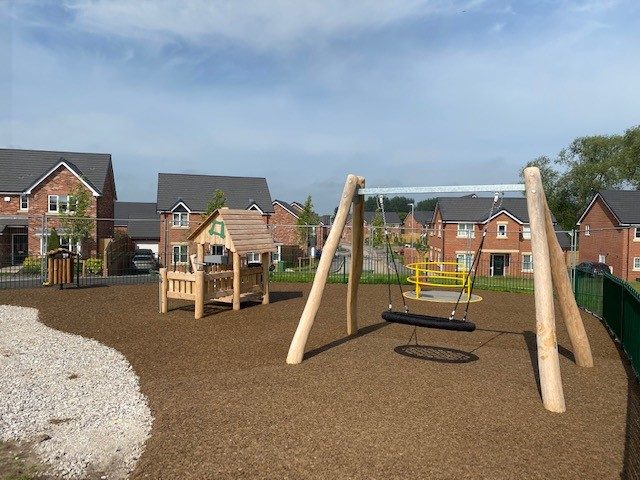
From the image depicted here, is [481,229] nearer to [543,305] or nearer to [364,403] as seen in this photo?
[543,305]

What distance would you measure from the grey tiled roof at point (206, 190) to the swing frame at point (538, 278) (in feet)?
104

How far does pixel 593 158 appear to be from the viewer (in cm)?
6234

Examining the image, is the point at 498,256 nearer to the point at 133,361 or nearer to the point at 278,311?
the point at 278,311

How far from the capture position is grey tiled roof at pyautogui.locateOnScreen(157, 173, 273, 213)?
39.2 meters

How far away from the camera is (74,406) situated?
17.3 ft

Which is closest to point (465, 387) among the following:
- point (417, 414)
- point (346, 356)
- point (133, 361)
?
point (417, 414)

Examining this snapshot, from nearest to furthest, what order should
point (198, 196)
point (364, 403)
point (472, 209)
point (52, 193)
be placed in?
point (364, 403)
point (52, 193)
point (198, 196)
point (472, 209)

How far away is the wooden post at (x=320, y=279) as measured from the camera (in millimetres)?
6871

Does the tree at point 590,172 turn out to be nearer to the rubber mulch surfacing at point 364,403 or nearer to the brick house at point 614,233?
the brick house at point 614,233

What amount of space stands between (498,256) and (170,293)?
3546 centimetres

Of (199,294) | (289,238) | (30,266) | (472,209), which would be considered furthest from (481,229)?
(199,294)

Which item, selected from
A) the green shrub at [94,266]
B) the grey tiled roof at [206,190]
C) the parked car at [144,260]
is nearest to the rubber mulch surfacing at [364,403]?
the green shrub at [94,266]

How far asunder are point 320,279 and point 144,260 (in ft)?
85.0

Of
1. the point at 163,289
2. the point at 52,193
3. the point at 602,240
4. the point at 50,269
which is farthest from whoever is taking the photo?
the point at 602,240
